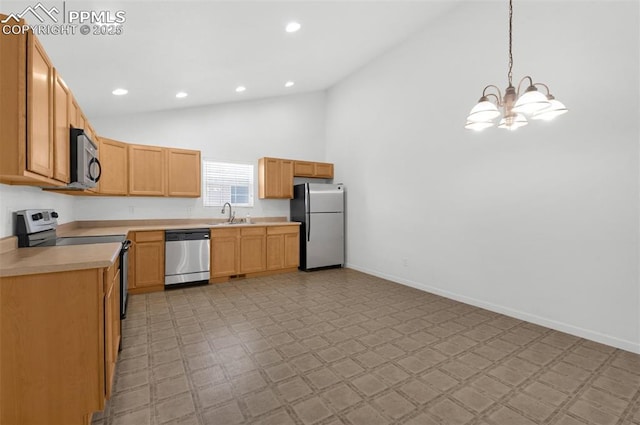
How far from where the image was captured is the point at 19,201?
2396 millimetres

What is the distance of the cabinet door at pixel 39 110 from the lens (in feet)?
5.28

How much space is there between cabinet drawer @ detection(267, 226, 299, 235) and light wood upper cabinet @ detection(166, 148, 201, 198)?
1390 millimetres

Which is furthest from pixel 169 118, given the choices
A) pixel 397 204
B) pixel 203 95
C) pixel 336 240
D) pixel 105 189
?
pixel 397 204

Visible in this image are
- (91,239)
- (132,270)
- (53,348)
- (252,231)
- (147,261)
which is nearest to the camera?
(53,348)

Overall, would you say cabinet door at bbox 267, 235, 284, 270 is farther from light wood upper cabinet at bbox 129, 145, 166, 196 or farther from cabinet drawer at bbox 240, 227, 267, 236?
light wood upper cabinet at bbox 129, 145, 166, 196

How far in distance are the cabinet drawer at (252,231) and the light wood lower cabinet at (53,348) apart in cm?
337

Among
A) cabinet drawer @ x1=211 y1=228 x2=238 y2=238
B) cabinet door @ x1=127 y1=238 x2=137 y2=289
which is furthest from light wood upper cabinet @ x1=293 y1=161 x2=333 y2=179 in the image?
cabinet door @ x1=127 y1=238 x2=137 y2=289

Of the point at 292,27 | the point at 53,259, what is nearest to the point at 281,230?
the point at 292,27

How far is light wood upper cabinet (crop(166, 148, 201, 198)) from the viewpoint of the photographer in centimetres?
486

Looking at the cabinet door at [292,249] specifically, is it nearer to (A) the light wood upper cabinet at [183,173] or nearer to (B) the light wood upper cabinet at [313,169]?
(B) the light wood upper cabinet at [313,169]

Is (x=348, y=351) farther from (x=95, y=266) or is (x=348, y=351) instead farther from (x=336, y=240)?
(x=336, y=240)

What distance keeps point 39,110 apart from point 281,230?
4.07 metres

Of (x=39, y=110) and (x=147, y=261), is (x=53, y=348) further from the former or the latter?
(x=147, y=261)

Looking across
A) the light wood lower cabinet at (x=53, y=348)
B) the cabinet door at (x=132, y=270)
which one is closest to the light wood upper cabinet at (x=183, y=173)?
the cabinet door at (x=132, y=270)
